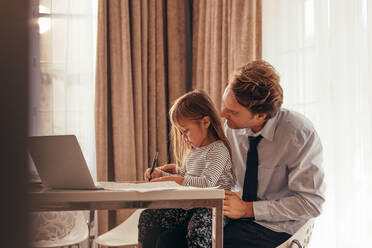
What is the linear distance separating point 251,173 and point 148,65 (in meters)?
1.65

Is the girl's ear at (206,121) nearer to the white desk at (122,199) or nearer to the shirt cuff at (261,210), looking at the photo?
the shirt cuff at (261,210)

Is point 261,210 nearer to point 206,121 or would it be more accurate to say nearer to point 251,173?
point 251,173

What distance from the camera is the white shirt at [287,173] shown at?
146 centimetres

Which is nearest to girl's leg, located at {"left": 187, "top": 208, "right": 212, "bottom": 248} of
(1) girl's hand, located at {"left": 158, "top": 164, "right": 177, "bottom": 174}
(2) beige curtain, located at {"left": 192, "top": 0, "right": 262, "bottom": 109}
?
(1) girl's hand, located at {"left": 158, "top": 164, "right": 177, "bottom": 174}

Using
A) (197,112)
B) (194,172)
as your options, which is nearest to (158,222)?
(194,172)

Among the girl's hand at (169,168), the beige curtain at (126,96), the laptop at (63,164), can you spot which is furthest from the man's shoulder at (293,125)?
the beige curtain at (126,96)

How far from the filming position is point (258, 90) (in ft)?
4.93

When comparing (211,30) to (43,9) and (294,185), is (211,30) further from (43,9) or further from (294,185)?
(294,185)

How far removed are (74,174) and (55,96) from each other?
1.69 m

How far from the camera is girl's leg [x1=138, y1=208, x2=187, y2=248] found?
1.66 meters

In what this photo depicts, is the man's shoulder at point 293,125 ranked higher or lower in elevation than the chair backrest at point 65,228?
higher

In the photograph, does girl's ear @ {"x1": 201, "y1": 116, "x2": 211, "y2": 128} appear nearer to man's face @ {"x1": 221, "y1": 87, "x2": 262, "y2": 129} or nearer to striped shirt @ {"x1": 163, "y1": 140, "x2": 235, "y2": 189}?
striped shirt @ {"x1": 163, "y1": 140, "x2": 235, "y2": 189}

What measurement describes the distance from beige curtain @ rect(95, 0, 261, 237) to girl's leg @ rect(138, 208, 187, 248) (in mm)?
1196

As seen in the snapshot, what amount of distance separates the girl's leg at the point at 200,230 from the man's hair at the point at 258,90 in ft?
1.31
